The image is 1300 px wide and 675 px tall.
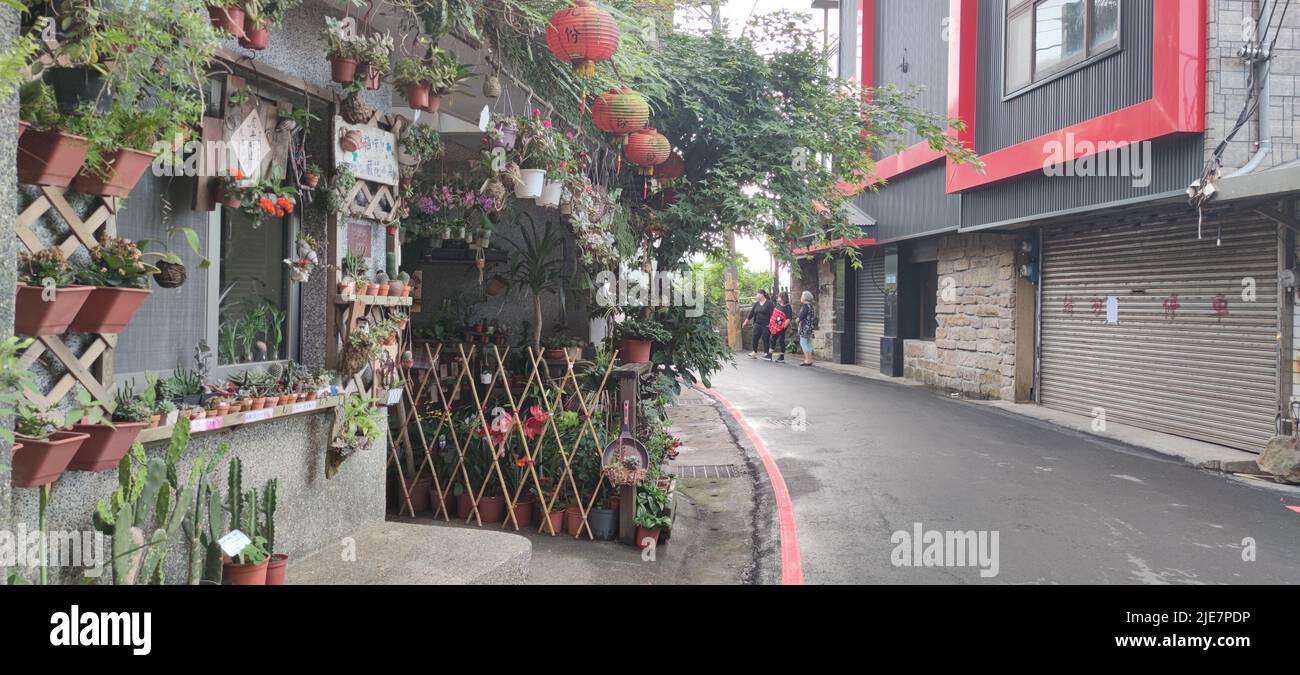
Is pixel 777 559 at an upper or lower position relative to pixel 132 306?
lower

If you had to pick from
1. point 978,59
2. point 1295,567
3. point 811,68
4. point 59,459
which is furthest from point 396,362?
point 978,59

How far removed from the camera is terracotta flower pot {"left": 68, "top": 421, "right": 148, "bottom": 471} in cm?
363

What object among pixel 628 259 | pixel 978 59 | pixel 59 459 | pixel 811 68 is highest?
pixel 978 59

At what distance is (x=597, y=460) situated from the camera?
8117 mm

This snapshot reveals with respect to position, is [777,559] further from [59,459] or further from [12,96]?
[12,96]

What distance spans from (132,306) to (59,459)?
2.07 feet

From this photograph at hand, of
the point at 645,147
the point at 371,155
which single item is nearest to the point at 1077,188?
the point at 645,147

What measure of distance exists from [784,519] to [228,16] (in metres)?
6.14

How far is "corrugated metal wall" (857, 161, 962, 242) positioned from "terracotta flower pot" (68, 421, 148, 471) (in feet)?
47.0

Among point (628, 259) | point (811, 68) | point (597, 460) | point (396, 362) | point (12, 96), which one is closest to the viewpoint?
point (12, 96)

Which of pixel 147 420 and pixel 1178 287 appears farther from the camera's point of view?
pixel 1178 287

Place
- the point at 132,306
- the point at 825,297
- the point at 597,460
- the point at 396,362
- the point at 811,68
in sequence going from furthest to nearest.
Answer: the point at 825,297 < the point at 811,68 < the point at 597,460 < the point at 396,362 < the point at 132,306

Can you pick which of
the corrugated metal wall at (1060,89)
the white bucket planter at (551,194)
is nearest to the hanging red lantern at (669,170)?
the white bucket planter at (551,194)

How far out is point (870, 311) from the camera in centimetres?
2406
